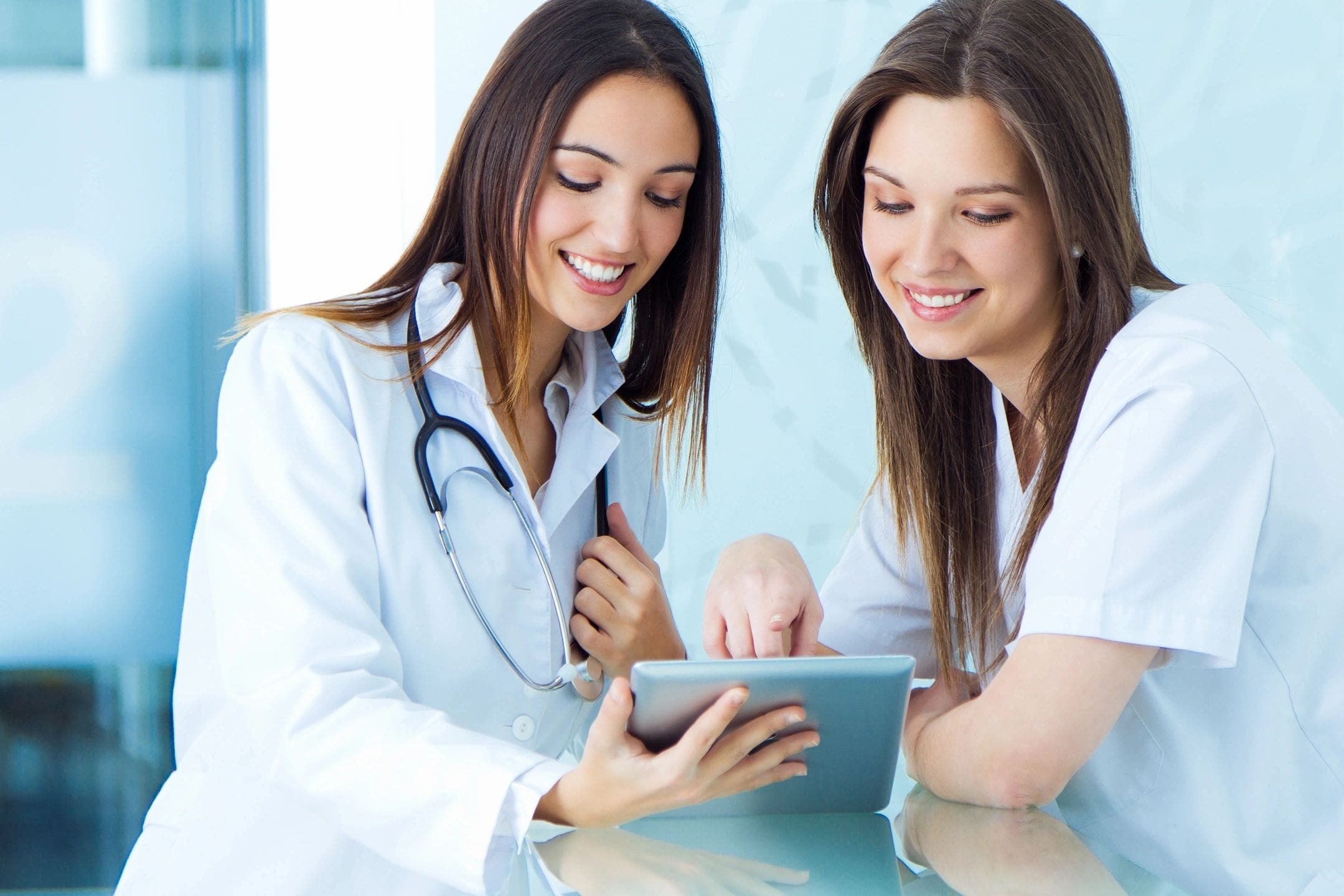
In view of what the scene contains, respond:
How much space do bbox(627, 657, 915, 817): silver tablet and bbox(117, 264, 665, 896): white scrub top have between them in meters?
0.12

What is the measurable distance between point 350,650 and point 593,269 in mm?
506

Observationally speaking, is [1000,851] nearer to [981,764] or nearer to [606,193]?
[981,764]

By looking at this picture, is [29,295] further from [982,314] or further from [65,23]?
[982,314]

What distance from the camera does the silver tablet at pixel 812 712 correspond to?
2.78 feet

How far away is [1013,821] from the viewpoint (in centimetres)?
101

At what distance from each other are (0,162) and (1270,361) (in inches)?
87.6

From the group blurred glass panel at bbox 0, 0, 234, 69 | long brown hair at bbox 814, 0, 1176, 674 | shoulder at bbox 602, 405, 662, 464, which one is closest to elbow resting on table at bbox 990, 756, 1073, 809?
long brown hair at bbox 814, 0, 1176, 674

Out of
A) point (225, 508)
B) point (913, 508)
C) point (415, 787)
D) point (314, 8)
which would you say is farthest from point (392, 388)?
point (314, 8)

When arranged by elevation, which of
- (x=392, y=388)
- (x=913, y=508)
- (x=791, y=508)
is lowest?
(x=791, y=508)

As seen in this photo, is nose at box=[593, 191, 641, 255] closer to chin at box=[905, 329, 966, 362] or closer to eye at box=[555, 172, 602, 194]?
eye at box=[555, 172, 602, 194]

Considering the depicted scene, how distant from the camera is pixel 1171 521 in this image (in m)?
0.97

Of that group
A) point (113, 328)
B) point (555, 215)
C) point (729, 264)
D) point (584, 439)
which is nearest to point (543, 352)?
point (584, 439)

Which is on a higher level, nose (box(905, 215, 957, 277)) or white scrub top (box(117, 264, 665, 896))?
nose (box(905, 215, 957, 277))

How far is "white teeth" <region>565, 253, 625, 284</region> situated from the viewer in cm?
130
